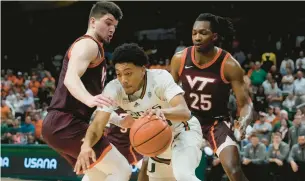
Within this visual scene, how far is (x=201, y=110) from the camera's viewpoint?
6.05 metres

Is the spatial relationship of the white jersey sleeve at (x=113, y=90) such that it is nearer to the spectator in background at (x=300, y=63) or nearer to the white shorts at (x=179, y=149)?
the white shorts at (x=179, y=149)

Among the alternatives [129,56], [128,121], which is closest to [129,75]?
[129,56]

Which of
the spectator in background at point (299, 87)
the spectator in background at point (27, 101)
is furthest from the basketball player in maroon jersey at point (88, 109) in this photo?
the spectator in background at point (27, 101)

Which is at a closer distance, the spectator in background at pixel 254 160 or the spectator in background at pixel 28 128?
the spectator in background at pixel 254 160

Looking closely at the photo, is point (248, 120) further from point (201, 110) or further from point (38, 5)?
point (38, 5)

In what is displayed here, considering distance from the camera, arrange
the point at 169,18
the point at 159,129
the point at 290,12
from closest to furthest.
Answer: the point at 159,129 < the point at 290,12 < the point at 169,18

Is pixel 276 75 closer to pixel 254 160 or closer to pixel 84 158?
pixel 254 160

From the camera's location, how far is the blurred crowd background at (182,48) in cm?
1012

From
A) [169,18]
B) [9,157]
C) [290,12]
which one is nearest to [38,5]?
[169,18]

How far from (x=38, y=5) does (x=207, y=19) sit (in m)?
17.9

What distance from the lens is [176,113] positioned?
4.35 meters

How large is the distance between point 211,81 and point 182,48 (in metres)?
11.7

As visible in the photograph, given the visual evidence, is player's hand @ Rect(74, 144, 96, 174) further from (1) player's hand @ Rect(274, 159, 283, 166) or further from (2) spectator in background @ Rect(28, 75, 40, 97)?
(2) spectator in background @ Rect(28, 75, 40, 97)

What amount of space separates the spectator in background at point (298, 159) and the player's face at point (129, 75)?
5.65 metres
